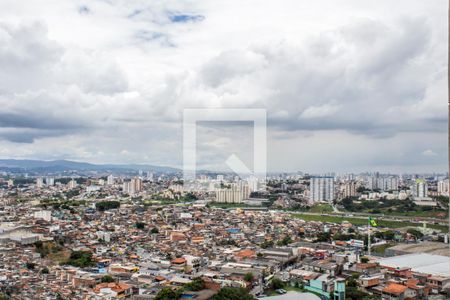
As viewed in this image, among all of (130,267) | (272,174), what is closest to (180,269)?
(130,267)

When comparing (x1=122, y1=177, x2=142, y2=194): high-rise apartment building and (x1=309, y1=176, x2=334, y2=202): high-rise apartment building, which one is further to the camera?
(x1=122, y1=177, x2=142, y2=194): high-rise apartment building

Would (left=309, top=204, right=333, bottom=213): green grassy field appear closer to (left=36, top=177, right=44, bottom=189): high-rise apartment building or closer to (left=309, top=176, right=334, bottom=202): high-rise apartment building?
(left=309, top=176, right=334, bottom=202): high-rise apartment building

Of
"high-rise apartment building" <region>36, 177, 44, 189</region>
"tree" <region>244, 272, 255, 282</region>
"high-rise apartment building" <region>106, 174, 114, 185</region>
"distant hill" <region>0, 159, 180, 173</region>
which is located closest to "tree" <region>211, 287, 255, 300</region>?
"tree" <region>244, 272, 255, 282</region>

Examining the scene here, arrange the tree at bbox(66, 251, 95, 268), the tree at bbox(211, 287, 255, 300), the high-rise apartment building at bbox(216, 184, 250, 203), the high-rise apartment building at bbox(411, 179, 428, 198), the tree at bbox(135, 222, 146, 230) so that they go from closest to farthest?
the tree at bbox(211, 287, 255, 300)
the tree at bbox(66, 251, 95, 268)
the high-rise apartment building at bbox(216, 184, 250, 203)
the tree at bbox(135, 222, 146, 230)
the high-rise apartment building at bbox(411, 179, 428, 198)

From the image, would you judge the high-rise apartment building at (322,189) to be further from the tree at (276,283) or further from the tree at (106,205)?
the tree at (106,205)

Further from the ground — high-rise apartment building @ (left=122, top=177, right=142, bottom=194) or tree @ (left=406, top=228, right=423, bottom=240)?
high-rise apartment building @ (left=122, top=177, right=142, bottom=194)

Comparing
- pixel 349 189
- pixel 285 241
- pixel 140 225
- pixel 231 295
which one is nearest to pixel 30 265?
pixel 231 295
